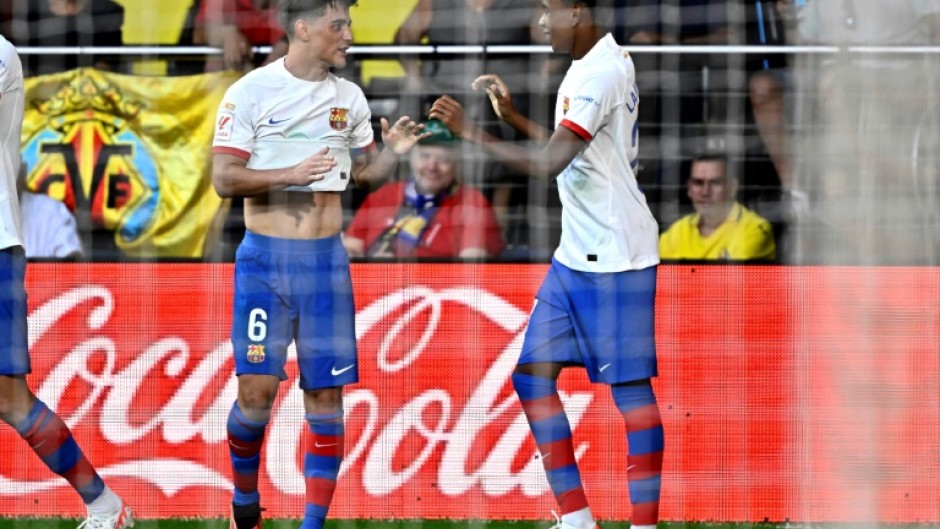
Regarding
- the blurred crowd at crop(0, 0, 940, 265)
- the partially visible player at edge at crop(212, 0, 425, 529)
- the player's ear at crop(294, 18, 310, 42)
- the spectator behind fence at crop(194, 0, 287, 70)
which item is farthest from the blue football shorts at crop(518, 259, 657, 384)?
the spectator behind fence at crop(194, 0, 287, 70)

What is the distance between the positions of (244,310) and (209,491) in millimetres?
967

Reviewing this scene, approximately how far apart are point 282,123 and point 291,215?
0.83ft

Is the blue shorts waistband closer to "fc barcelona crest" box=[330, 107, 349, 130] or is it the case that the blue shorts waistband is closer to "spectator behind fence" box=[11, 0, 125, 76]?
"fc barcelona crest" box=[330, 107, 349, 130]

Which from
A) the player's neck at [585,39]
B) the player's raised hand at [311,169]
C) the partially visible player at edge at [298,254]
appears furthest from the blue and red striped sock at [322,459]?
the player's neck at [585,39]

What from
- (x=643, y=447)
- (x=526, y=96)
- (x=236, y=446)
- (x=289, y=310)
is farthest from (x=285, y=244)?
(x=526, y=96)

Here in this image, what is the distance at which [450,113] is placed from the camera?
420 centimetres

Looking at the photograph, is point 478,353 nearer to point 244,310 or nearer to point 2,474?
point 244,310

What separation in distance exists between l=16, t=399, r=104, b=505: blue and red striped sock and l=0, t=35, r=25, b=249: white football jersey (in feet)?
1.62

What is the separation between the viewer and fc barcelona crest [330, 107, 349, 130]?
178 inches

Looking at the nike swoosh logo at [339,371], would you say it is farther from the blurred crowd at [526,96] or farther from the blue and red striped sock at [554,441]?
the blurred crowd at [526,96]

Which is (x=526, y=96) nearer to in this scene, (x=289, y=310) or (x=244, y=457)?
(x=289, y=310)

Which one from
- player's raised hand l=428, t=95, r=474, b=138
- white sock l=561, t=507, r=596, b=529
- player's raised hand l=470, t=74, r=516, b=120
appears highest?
player's raised hand l=470, t=74, r=516, b=120

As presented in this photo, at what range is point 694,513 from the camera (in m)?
5.14

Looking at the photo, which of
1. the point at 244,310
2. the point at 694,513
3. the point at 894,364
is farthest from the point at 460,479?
the point at 894,364
